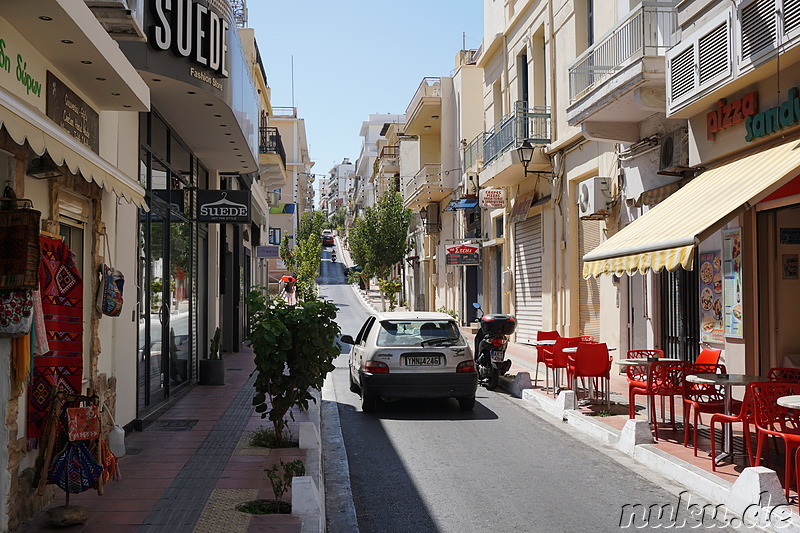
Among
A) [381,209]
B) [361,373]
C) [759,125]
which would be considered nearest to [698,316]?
[759,125]

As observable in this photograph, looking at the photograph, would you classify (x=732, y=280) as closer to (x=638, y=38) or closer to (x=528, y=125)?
(x=638, y=38)

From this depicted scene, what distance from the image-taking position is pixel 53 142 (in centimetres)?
498

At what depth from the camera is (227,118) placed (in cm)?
1173

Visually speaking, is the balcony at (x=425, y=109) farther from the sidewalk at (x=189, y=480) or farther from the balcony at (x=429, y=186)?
the sidewalk at (x=189, y=480)

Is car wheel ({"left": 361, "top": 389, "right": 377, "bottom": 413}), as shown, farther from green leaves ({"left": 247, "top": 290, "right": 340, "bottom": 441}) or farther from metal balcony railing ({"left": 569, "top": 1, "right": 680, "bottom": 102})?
metal balcony railing ({"left": 569, "top": 1, "right": 680, "bottom": 102})

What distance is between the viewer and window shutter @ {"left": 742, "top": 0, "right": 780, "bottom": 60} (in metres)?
8.97

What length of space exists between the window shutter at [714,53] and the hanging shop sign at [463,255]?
19482 mm

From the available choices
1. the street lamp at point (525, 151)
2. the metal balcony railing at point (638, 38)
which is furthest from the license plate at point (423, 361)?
the street lamp at point (525, 151)

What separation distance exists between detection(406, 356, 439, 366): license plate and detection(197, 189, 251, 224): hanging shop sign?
14.5ft

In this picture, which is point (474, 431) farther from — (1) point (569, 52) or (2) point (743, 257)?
(1) point (569, 52)

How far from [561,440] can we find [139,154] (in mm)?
6469

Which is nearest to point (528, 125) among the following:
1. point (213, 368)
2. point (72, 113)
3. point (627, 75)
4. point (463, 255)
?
point (627, 75)

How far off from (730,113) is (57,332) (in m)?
8.53

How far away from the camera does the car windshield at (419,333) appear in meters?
11.7
